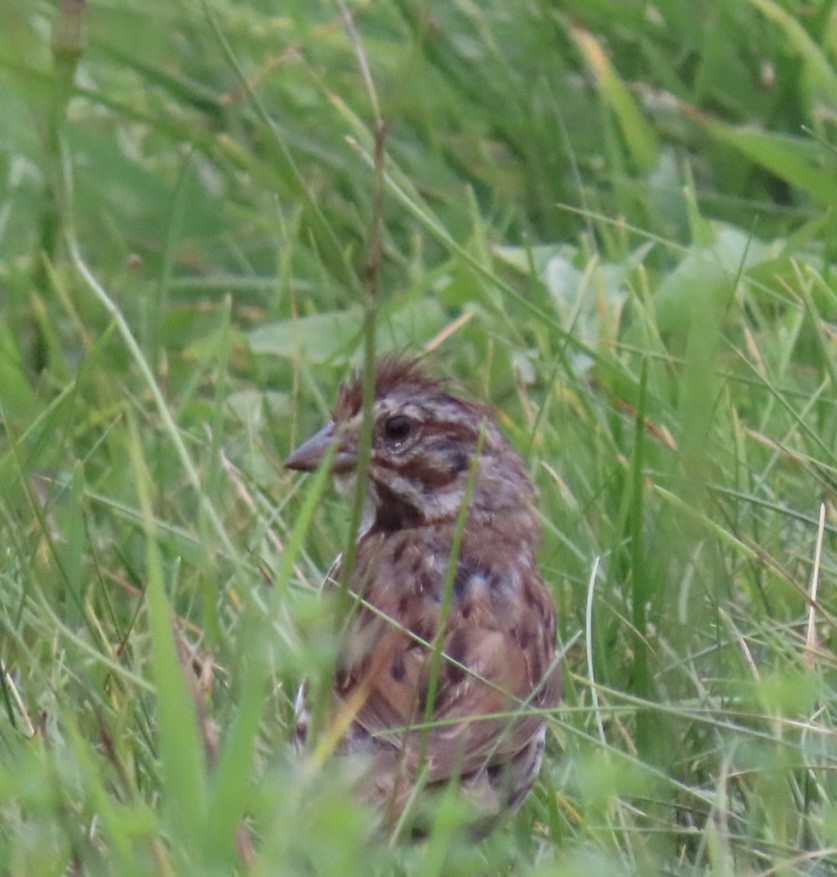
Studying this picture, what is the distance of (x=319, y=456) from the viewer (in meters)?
4.20

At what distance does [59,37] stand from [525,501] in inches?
62.0

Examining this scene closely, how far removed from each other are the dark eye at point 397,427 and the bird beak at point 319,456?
87 millimetres

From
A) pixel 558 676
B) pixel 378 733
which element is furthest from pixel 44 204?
pixel 378 733

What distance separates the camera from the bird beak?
4.19 m

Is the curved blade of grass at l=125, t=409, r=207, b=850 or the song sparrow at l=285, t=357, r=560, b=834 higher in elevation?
the curved blade of grass at l=125, t=409, r=207, b=850

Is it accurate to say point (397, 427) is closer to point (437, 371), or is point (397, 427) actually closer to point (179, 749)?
point (437, 371)

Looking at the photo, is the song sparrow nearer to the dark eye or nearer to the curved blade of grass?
the dark eye

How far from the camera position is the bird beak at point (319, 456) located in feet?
13.7

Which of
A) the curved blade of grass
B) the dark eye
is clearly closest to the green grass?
the curved blade of grass

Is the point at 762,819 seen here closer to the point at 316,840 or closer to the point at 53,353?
the point at 316,840

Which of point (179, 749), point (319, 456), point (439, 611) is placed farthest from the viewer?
point (319, 456)

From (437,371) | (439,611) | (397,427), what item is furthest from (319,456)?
(437,371)

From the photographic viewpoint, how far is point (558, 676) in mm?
3818

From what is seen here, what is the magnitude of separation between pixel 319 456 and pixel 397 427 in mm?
180
